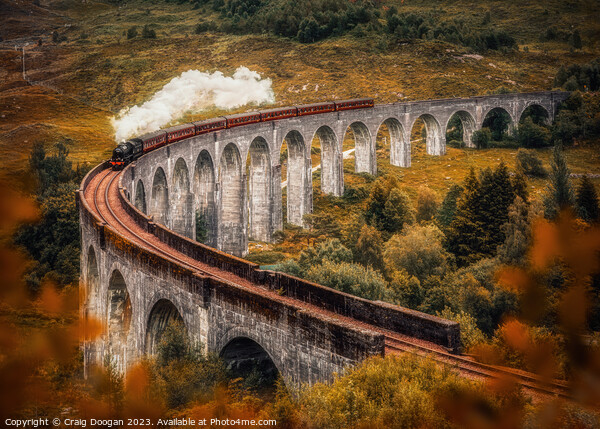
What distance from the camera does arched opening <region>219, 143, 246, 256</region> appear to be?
185ft

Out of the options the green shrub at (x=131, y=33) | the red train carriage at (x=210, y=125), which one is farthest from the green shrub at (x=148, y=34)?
the red train carriage at (x=210, y=125)

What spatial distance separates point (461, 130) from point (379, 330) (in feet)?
259

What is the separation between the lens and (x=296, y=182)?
6506cm

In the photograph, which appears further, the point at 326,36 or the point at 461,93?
the point at 326,36

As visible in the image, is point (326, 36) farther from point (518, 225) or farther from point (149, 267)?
point (149, 267)

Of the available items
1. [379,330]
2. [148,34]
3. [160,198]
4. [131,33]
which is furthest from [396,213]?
[131,33]

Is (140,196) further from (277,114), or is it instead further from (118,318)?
(277,114)

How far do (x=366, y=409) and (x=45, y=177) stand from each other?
4603cm

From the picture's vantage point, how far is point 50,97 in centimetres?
9856

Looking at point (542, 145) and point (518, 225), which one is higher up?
point (542, 145)

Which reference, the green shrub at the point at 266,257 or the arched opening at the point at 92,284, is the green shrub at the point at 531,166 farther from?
the arched opening at the point at 92,284

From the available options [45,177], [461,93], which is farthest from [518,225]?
[461,93]

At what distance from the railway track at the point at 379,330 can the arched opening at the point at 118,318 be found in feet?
8.91

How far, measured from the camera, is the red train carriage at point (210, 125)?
5301cm
